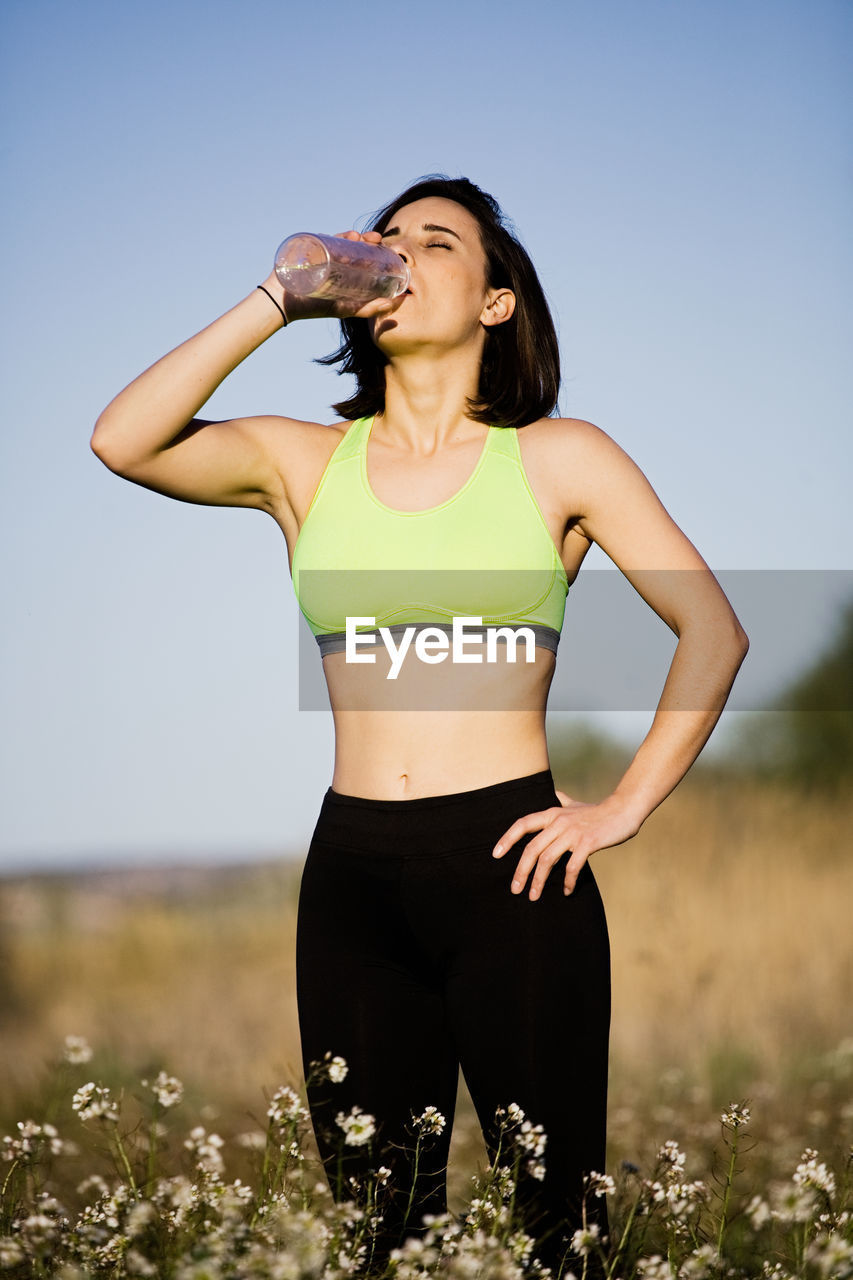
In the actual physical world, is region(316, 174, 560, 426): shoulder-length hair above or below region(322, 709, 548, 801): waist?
above

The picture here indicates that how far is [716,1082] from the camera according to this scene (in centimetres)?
734

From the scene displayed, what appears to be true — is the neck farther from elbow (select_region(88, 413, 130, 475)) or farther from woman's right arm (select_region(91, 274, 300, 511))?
elbow (select_region(88, 413, 130, 475))

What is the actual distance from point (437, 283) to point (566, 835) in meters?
1.08

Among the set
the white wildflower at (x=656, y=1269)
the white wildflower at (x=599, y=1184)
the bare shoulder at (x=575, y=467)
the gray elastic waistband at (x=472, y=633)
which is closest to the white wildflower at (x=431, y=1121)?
the white wildflower at (x=599, y=1184)

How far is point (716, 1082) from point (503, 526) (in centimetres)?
578

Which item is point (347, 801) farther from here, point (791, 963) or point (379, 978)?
point (791, 963)

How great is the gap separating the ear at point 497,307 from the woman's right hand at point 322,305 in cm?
23

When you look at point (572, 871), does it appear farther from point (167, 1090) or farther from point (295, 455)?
A: point (295, 455)

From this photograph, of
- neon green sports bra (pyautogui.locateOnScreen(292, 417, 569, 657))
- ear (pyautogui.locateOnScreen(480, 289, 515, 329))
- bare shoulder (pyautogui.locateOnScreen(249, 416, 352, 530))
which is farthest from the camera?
ear (pyautogui.locateOnScreen(480, 289, 515, 329))

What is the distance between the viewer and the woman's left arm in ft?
7.97

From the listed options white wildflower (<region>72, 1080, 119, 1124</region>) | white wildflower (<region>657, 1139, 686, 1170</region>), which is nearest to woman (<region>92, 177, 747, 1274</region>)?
white wildflower (<region>657, 1139, 686, 1170</region>)

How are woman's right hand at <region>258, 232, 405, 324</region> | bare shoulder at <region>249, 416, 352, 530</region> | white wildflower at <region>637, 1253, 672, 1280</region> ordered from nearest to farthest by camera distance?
white wildflower at <region>637, 1253, 672, 1280</region>
woman's right hand at <region>258, 232, 405, 324</region>
bare shoulder at <region>249, 416, 352, 530</region>

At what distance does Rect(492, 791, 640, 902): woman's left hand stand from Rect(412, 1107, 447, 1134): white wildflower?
380 millimetres

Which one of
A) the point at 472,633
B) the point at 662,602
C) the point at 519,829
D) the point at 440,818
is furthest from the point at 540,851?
the point at 662,602
